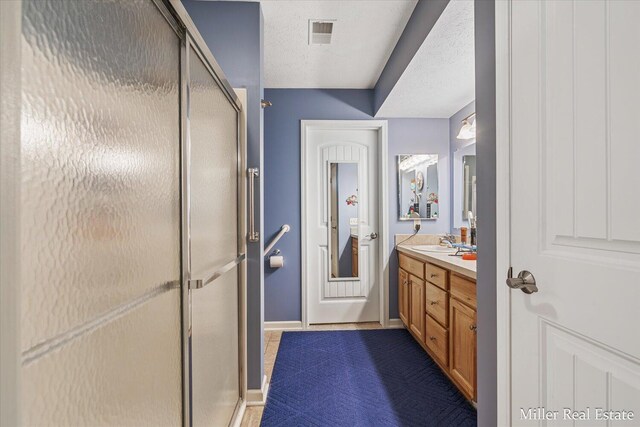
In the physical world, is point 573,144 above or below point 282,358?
above

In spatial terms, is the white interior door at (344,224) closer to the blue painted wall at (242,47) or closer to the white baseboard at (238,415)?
the blue painted wall at (242,47)

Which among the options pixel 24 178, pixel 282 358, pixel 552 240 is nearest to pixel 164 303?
pixel 24 178

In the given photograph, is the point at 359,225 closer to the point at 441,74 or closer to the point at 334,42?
the point at 441,74

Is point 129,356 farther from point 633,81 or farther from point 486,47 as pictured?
point 486,47

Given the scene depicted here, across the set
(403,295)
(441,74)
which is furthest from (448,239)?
(441,74)

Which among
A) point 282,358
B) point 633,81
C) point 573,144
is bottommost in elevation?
point 282,358

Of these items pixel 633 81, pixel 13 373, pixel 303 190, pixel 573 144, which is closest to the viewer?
pixel 13 373

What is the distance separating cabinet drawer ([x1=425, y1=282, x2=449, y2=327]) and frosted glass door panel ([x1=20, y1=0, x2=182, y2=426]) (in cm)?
162

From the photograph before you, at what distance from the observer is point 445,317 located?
1.87 meters

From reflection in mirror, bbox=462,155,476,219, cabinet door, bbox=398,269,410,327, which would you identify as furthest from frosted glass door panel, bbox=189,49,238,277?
reflection in mirror, bbox=462,155,476,219

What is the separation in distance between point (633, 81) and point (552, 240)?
41cm

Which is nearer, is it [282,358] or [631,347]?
[631,347]

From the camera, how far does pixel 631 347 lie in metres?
0.61

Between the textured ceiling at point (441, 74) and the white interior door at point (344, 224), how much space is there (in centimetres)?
49
